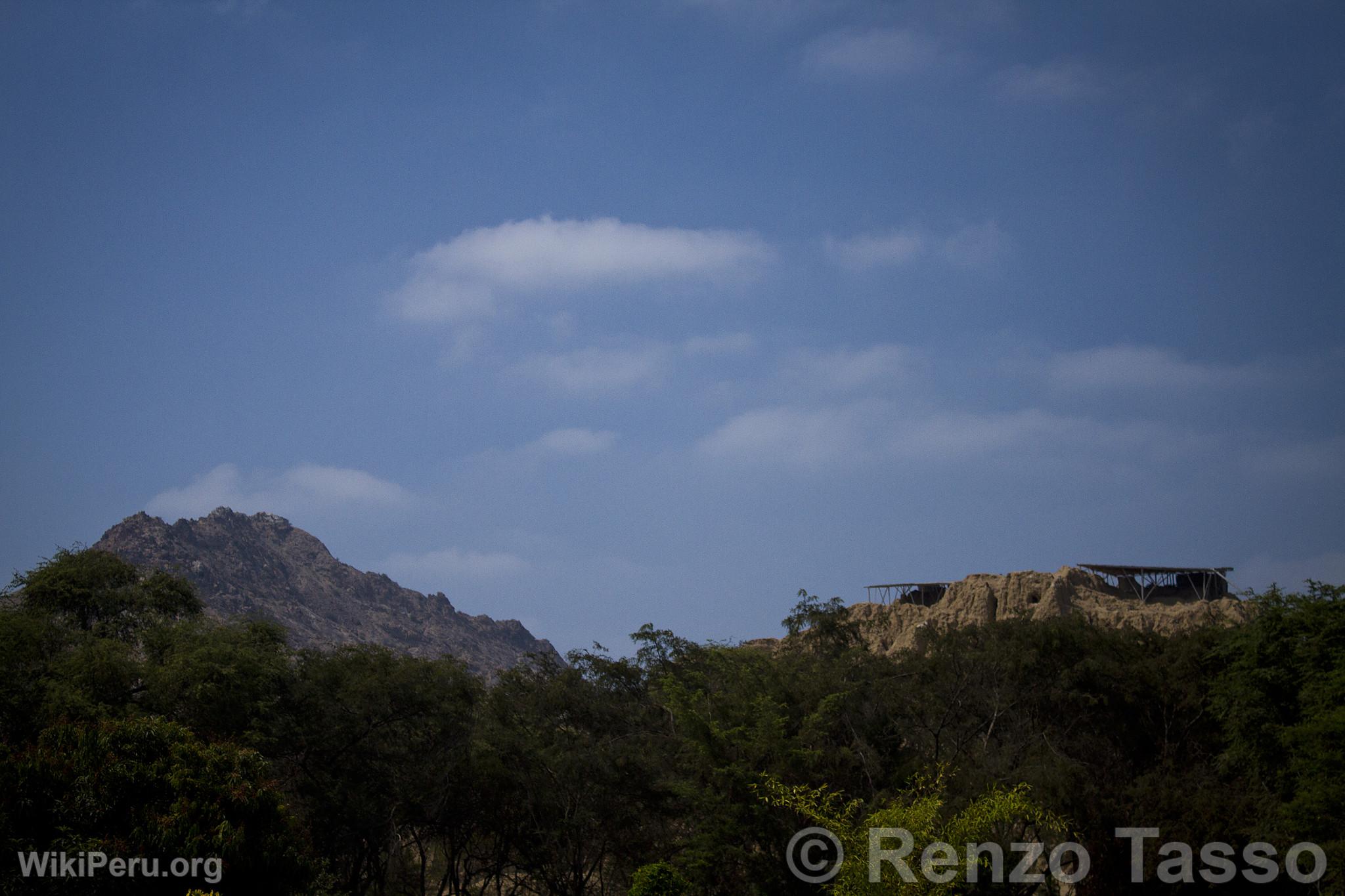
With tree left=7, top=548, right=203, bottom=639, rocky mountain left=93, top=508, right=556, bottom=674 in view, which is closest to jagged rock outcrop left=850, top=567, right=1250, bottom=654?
tree left=7, top=548, right=203, bottom=639

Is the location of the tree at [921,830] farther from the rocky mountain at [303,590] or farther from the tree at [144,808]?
the rocky mountain at [303,590]

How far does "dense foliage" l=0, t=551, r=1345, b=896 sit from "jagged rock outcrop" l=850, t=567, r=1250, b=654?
13.9 m

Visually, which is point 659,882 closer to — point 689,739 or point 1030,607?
point 689,739

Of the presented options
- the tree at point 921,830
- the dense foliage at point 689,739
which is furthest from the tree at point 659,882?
the tree at point 921,830

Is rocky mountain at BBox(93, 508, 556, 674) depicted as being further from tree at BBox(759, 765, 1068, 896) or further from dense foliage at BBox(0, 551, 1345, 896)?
tree at BBox(759, 765, 1068, 896)

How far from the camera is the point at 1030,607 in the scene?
50.0 m

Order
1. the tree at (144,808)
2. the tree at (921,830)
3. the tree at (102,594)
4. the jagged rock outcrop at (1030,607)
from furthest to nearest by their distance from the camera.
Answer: the jagged rock outcrop at (1030,607)
the tree at (102,594)
the tree at (921,830)
the tree at (144,808)

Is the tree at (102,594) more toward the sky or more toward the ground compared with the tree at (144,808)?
more toward the sky

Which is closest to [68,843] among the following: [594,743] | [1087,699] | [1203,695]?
[594,743]

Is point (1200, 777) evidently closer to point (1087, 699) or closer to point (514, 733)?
point (1087, 699)

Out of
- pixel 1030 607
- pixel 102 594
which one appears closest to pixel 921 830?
pixel 102 594

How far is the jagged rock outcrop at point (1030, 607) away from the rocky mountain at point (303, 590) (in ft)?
156

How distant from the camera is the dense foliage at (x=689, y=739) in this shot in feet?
73.6

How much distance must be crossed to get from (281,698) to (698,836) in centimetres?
1103
